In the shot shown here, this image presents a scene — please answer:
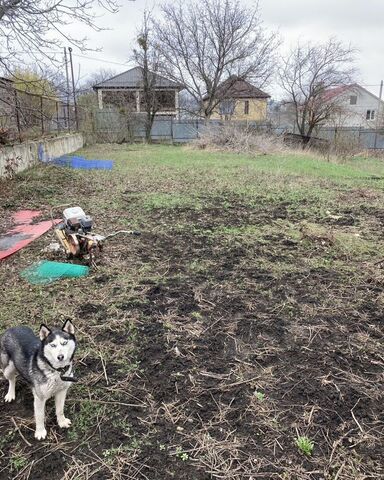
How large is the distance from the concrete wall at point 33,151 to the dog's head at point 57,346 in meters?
7.01

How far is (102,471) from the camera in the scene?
168 centimetres

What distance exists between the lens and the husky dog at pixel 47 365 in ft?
5.76

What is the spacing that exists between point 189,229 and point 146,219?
822 mm

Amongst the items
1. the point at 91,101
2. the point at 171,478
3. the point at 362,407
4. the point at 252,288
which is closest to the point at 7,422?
the point at 171,478

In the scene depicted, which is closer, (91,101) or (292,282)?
(292,282)

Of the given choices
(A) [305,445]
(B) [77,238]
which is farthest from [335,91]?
(A) [305,445]

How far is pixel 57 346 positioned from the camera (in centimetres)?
175

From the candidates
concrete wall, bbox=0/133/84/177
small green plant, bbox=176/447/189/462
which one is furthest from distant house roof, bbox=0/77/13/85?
small green plant, bbox=176/447/189/462

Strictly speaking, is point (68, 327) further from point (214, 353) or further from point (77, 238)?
point (77, 238)

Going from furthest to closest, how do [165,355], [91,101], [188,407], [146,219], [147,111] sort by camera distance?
[147,111]
[91,101]
[146,219]
[165,355]
[188,407]

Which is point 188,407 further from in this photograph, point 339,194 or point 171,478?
point 339,194

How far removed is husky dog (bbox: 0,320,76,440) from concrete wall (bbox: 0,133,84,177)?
6843 mm

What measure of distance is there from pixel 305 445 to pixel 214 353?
85 cm

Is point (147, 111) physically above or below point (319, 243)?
above
